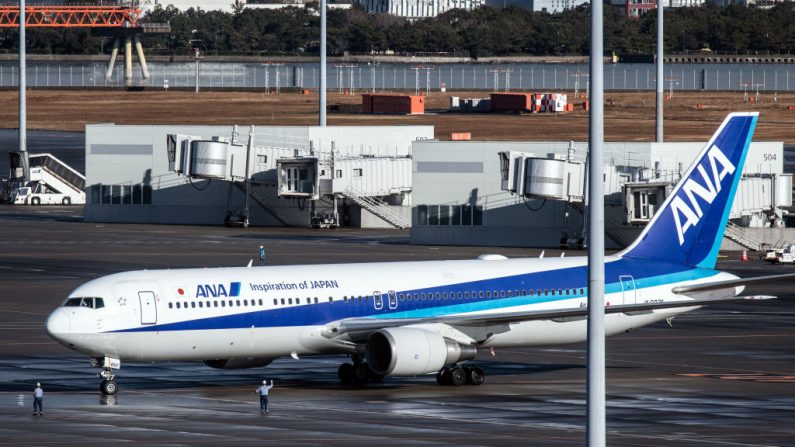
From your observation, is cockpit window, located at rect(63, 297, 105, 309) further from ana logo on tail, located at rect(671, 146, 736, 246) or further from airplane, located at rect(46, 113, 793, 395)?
ana logo on tail, located at rect(671, 146, 736, 246)

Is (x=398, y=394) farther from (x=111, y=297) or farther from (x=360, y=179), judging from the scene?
(x=360, y=179)

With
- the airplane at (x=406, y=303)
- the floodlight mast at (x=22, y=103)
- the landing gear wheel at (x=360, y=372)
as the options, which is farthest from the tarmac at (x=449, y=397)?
the floodlight mast at (x=22, y=103)

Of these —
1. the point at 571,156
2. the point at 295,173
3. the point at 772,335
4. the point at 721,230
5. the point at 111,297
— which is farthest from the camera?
the point at 295,173

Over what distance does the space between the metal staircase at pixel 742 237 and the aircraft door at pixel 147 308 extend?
6229 centimetres

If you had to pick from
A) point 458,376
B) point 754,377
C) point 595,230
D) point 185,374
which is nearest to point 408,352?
point 458,376

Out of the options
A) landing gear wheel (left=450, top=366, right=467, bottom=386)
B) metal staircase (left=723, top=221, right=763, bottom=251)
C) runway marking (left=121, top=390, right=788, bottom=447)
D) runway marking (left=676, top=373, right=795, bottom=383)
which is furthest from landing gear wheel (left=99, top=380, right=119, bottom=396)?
metal staircase (left=723, top=221, right=763, bottom=251)

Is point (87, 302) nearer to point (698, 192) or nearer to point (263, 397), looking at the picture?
point (263, 397)

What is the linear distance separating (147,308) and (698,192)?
62.8 feet

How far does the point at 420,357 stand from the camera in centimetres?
4900

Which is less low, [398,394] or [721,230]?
[721,230]

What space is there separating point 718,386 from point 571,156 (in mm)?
55784

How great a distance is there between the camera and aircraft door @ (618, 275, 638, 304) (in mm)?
53125

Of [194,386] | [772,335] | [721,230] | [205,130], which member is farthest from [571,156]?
[194,386]

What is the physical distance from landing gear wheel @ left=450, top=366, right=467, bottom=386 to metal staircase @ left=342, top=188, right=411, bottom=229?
69.5 m
